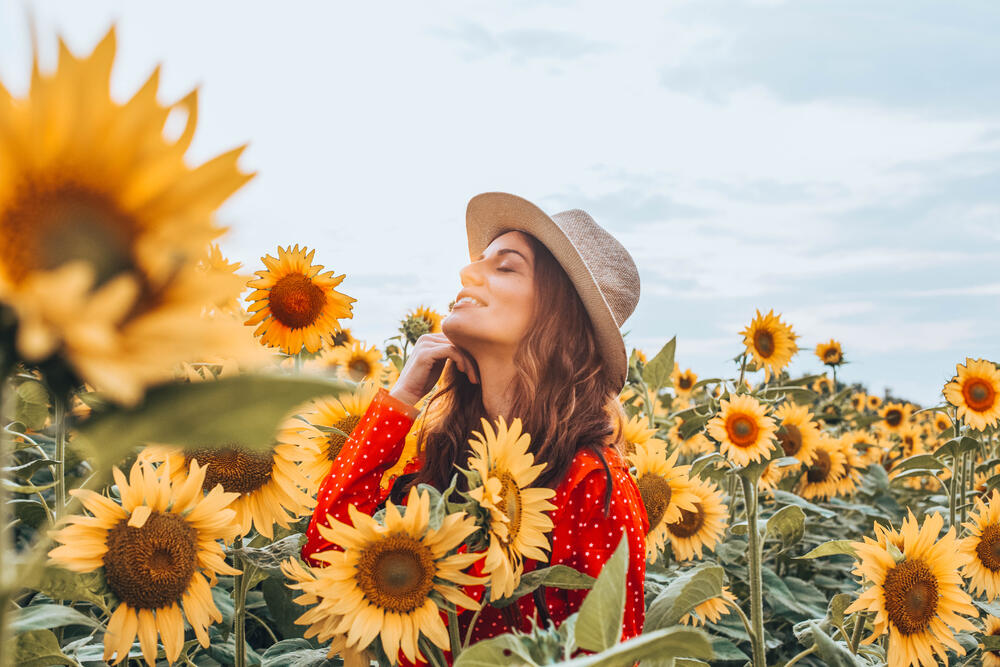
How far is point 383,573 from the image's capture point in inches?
42.3

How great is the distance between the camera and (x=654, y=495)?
240cm

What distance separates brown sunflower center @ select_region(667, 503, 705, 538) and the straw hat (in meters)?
0.77

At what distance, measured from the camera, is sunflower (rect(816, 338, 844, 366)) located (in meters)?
5.83

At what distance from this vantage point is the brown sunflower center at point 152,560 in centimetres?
111

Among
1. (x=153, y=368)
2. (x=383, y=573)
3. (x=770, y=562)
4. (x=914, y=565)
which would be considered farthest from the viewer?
(x=770, y=562)

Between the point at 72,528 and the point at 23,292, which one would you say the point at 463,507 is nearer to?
the point at 72,528

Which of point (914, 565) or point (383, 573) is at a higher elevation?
point (914, 565)

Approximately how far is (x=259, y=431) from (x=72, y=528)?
2.90 ft

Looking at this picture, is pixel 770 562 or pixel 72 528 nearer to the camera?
pixel 72 528

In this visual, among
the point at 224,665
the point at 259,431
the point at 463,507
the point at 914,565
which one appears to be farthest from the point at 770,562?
the point at 259,431

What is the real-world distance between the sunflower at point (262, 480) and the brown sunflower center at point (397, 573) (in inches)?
16.1

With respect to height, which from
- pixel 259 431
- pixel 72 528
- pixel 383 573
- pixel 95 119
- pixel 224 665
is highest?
pixel 95 119

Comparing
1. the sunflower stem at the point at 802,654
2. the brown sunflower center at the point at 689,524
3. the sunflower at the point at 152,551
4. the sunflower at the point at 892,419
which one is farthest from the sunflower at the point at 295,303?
the sunflower at the point at 892,419

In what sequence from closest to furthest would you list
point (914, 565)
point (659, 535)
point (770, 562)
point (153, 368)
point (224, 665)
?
point (153, 368), point (914, 565), point (224, 665), point (659, 535), point (770, 562)
